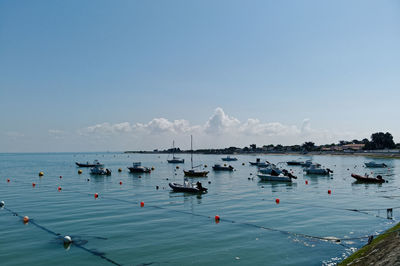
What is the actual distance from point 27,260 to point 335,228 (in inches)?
1028

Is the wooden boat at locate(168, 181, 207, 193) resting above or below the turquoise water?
above

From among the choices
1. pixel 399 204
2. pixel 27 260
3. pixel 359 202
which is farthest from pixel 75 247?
pixel 399 204

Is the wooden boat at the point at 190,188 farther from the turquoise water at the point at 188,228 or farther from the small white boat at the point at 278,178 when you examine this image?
the small white boat at the point at 278,178

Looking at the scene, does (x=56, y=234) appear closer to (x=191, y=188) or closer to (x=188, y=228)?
(x=188, y=228)

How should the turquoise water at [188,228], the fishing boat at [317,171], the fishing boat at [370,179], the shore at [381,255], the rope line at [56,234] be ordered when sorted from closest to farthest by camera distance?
the shore at [381,255] → the rope line at [56,234] → the turquoise water at [188,228] → the fishing boat at [370,179] → the fishing boat at [317,171]

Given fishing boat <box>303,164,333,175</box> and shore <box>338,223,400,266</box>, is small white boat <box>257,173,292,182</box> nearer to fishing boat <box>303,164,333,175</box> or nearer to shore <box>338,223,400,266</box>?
fishing boat <box>303,164,333,175</box>

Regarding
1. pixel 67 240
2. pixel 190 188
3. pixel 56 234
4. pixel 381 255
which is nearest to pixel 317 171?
pixel 190 188

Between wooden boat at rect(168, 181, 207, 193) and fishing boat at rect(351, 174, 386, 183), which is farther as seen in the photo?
fishing boat at rect(351, 174, 386, 183)

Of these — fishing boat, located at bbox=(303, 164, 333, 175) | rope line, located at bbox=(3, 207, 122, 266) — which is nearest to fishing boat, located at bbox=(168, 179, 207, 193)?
rope line, located at bbox=(3, 207, 122, 266)

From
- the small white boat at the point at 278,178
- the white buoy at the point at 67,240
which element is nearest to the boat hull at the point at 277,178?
the small white boat at the point at 278,178

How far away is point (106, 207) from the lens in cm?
4112

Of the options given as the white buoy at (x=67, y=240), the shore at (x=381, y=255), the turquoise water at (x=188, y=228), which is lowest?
the turquoise water at (x=188, y=228)

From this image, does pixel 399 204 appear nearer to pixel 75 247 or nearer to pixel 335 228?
pixel 335 228

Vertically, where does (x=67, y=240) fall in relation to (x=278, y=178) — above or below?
above
